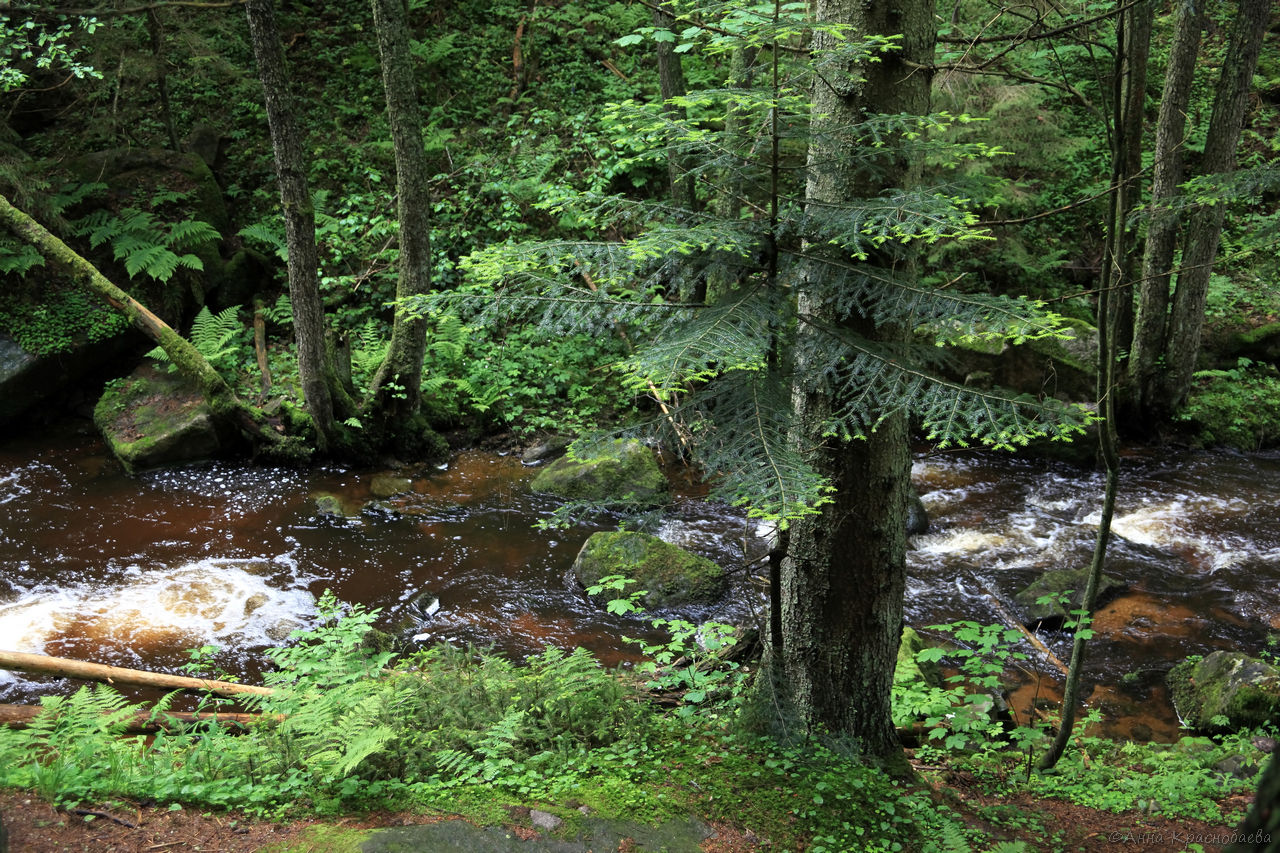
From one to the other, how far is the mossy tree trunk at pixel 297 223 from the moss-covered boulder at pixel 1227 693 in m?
9.36

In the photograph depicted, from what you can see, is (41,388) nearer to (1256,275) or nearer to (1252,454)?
(1252,454)

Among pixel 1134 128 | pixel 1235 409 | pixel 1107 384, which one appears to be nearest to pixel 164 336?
pixel 1107 384

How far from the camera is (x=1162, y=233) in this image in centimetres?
1038

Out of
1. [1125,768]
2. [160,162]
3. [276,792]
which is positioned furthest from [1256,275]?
[160,162]

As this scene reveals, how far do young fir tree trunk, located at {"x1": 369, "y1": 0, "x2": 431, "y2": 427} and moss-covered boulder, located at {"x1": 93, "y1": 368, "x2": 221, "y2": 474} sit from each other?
2.25 m

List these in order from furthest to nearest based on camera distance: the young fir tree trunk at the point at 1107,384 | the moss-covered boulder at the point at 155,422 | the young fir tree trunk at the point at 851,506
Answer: the moss-covered boulder at the point at 155,422 < the young fir tree trunk at the point at 1107,384 < the young fir tree trunk at the point at 851,506

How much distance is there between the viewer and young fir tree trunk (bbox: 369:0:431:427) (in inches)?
363

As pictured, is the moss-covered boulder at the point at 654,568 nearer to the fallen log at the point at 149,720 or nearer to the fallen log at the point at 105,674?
the fallen log at the point at 105,674

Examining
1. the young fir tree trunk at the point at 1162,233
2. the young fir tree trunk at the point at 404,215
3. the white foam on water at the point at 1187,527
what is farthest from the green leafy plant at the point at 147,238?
the young fir tree trunk at the point at 1162,233

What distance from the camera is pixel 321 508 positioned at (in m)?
9.02

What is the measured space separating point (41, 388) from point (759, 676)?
1091 centimetres

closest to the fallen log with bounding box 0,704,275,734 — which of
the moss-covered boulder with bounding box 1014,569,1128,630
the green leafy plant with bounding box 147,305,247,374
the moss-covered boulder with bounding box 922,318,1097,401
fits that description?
the green leafy plant with bounding box 147,305,247,374

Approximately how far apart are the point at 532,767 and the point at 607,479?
19.0 ft

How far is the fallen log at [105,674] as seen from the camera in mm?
5410
